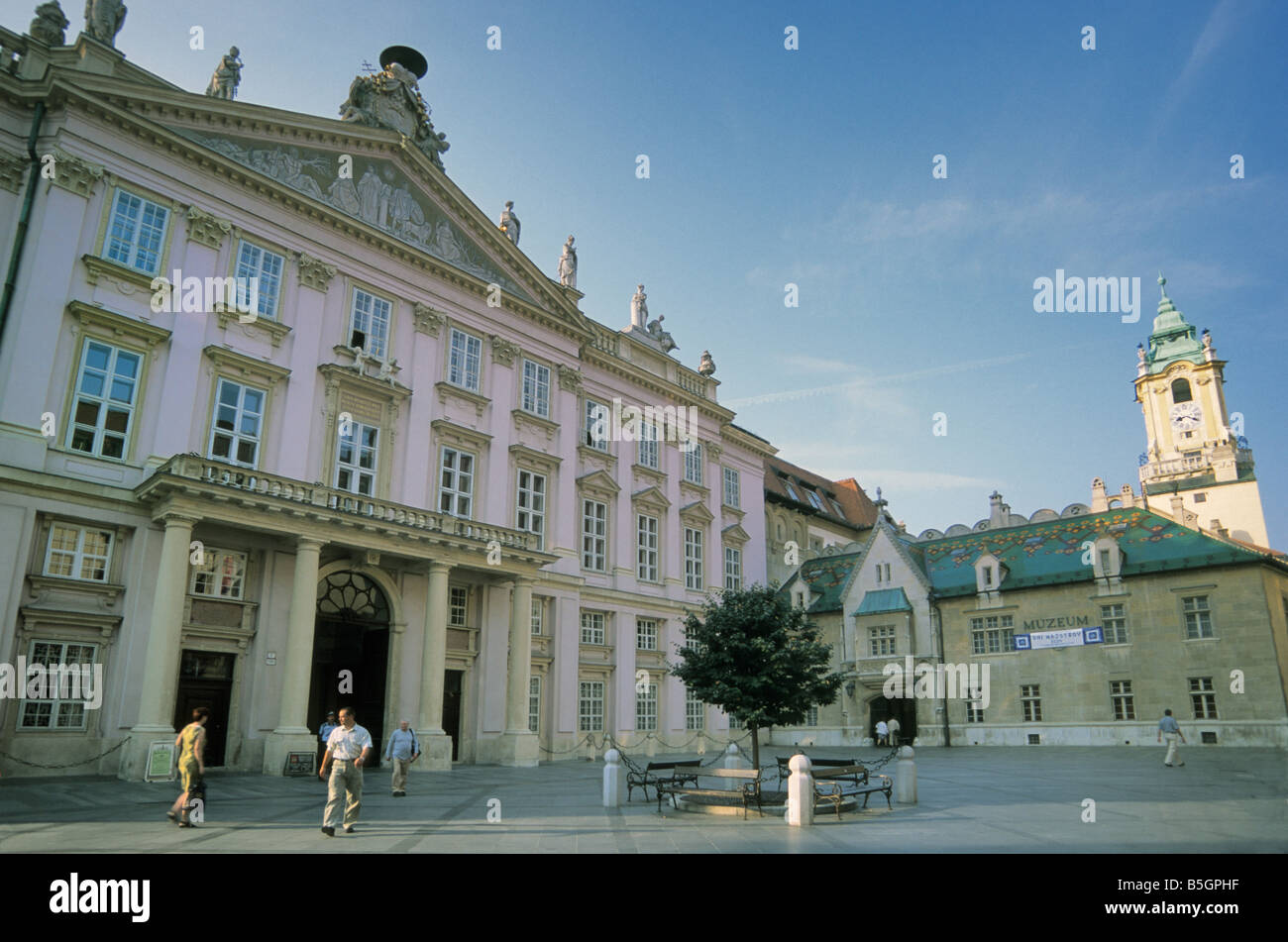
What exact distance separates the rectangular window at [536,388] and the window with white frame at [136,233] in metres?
13.5

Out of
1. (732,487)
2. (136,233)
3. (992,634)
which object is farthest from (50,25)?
(992,634)

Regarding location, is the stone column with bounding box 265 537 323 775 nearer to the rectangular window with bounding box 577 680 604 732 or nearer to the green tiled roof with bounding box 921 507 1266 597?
the rectangular window with bounding box 577 680 604 732

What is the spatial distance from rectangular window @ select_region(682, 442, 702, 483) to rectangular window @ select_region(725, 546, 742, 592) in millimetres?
4356

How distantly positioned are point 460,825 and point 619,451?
2568 cm

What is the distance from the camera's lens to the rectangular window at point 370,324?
28234mm

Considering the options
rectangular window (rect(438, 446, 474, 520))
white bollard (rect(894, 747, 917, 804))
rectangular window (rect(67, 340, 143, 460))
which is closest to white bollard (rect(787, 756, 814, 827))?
white bollard (rect(894, 747, 917, 804))

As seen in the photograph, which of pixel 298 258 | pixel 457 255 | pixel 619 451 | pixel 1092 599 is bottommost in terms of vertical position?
pixel 1092 599

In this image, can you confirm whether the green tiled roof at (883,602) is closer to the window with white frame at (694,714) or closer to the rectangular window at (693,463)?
the window with white frame at (694,714)

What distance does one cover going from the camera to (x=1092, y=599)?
1459 inches

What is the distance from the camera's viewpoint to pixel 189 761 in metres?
13.0

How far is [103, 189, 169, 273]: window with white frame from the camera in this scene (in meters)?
22.8

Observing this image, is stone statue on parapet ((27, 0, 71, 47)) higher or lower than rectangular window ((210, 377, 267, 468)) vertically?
higher
